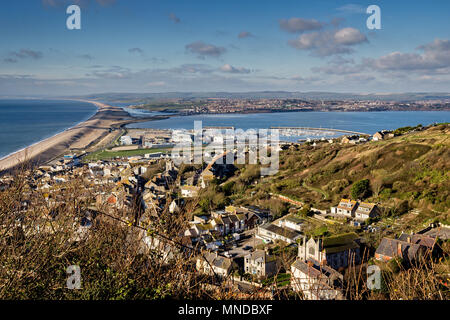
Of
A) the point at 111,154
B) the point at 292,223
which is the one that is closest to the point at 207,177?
the point at 292,223

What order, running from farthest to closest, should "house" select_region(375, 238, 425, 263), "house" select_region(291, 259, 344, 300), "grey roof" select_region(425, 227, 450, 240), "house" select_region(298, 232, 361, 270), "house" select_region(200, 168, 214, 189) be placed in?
"house" select_region(200, 168, 214, 189), "grey roof" select_region(425, 227, 450, 240), "house" select_region(298, 232, 361, 270), "house" select_region(375, 238, 425, 263), "house" select_region(291, 259, 344, 300)

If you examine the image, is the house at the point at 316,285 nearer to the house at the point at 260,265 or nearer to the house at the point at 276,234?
the house at the point at 260,265

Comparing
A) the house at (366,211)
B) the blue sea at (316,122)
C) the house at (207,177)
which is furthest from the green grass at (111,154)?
the house at (366,211)

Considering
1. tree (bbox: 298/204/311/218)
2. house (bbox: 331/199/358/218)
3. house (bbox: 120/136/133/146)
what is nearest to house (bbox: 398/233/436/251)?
house (bbox: 331/199/358/218)

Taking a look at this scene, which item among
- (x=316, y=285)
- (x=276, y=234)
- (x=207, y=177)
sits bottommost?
(x=276, y=234)

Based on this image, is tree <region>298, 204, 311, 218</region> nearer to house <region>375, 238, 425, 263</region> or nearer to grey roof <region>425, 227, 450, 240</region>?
grey roof <region>425, 227, 450, 240</region>

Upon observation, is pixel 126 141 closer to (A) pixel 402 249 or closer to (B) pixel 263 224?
(B) pixel 263 224
